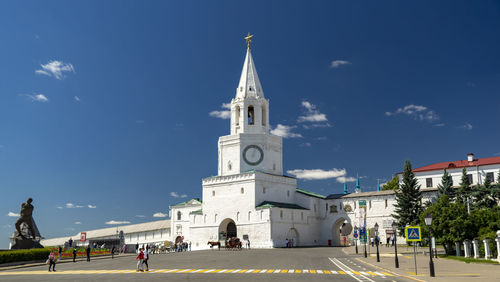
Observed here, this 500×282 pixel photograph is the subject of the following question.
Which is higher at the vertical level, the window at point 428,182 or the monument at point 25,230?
the window at point 428,182

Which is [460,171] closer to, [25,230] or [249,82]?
[249,82]

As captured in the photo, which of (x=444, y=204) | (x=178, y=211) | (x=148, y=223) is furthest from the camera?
(x=148, y=223)

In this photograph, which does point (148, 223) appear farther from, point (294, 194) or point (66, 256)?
point (66, 256)

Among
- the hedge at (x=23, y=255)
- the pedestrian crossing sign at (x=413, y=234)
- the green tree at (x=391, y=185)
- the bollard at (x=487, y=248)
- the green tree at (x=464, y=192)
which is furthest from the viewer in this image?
the green tree at (x=391, y=185)

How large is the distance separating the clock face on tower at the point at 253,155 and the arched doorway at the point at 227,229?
9.04 metres

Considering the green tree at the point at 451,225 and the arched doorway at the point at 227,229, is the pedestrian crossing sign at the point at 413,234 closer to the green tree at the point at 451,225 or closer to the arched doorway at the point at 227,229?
the green tree at the point at 451,225

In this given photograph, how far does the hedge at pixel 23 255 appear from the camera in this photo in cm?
3600

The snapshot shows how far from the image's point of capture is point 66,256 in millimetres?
45781

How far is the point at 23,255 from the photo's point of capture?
125ft

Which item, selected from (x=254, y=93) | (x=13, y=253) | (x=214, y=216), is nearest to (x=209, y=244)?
(x=214, y=216)

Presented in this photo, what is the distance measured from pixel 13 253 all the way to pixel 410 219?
150 ft

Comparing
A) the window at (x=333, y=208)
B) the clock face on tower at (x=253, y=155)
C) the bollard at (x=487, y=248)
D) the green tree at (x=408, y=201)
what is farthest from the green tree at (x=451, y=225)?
the clock face on tower at (x=253, y=155)

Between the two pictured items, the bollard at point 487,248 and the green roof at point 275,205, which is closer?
the bollard at point 487,248

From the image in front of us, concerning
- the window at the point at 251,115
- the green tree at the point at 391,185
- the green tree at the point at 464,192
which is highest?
the window at the point at 251,115
